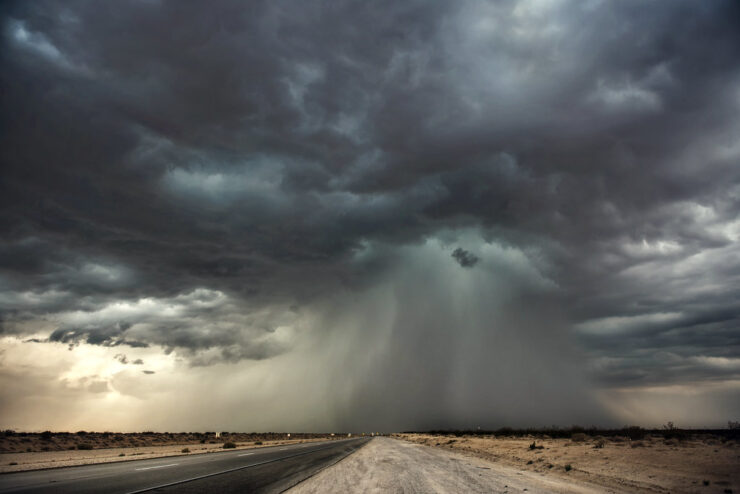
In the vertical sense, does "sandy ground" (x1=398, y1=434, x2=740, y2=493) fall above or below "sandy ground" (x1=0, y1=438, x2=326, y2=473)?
above

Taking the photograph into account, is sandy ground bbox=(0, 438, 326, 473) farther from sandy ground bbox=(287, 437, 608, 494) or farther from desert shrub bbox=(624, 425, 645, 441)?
desert shrub bbox=(624, 425, 645, 441)

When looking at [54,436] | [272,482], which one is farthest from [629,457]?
[54,436]

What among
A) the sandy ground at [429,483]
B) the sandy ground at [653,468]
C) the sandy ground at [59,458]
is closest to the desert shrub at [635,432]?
the sandy ground at [653,468]

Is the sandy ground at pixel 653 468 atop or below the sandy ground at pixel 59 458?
atop

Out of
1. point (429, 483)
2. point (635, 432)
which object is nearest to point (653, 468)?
point (429, 483)

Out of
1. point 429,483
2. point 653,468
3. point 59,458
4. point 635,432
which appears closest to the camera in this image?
point 429,483

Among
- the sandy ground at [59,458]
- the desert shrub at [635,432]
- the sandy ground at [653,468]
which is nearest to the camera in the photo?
the sandy ground at [653,468]

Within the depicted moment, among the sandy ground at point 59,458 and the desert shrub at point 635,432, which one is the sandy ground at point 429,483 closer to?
the sandy ground at point 59,458

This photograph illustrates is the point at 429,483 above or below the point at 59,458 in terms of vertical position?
above

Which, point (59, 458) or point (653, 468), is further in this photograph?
point (59, 458)

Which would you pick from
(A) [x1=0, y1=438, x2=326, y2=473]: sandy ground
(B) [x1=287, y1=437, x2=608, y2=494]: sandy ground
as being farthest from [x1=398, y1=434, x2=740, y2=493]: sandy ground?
(A) [x1=0, y1=438, x2=326, y2=473]: sandy ground

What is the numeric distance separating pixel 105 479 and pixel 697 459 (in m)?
24.3

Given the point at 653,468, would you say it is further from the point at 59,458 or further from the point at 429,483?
the point at 59,458

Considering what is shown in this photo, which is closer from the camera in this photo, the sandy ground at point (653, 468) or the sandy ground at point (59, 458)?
the sandy ground at point (653, 468)
